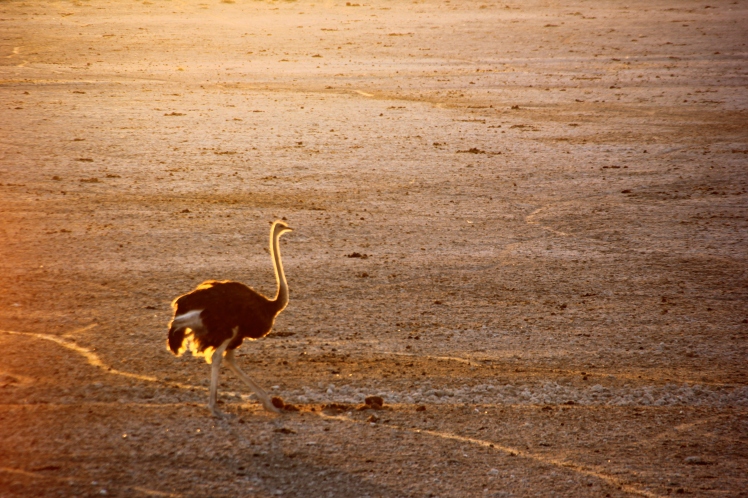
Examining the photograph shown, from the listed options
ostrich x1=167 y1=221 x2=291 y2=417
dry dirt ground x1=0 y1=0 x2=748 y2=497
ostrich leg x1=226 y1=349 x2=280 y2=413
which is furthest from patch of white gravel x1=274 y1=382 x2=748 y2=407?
ostrich x1=167 y1=221 x2=291 y2=417

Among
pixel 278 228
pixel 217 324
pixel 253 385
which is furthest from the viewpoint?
pixel 278 228

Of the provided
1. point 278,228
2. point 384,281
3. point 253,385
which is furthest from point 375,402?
point 384,281

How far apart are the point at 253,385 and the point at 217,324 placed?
1.65 ft

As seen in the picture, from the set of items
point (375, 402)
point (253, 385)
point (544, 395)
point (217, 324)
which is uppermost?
point (217, 324)

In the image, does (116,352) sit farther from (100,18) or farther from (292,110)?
(100,18)

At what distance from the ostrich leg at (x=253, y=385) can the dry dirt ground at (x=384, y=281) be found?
0.38 feet

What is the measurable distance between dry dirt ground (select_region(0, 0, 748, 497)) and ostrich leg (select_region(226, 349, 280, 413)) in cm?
12

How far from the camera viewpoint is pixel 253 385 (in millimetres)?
6121

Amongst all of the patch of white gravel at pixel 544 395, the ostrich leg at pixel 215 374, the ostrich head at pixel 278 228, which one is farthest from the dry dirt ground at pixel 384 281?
the ostrich head at pixel 278 228

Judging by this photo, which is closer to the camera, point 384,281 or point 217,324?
point 217,324

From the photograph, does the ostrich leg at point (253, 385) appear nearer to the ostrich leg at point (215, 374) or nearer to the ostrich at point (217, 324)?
the ostrich at point (217, 324)

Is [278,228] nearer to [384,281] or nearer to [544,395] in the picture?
[544,395]

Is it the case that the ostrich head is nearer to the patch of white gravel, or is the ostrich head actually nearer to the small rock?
the patch of white gravel

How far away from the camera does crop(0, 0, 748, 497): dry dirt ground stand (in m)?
5.71
